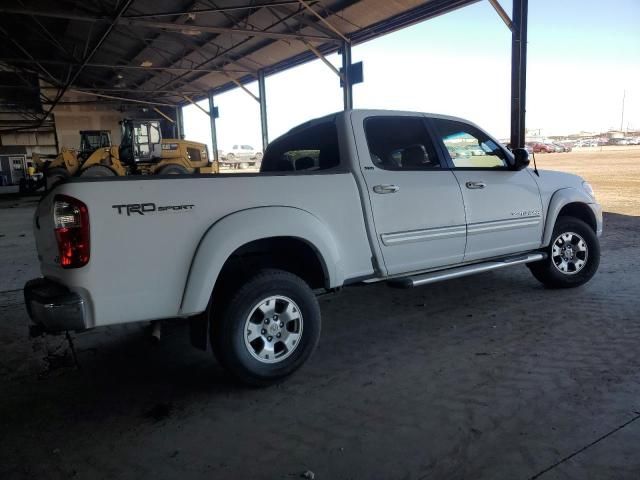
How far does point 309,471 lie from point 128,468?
944mm

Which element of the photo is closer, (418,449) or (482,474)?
(482,474)

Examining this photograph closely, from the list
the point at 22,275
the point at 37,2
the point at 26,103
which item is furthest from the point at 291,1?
the point at 26,103

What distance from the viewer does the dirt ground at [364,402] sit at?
243 centimetres

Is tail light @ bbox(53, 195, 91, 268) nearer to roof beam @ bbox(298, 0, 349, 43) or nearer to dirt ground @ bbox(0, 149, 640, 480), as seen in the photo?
dirt ground @ bbox(0, 149, 640, 480)

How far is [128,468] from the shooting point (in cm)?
245

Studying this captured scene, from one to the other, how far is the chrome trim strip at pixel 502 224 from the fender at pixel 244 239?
63.3 inches

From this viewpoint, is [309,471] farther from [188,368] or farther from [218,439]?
[188,368]

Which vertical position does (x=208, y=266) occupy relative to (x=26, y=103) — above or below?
below

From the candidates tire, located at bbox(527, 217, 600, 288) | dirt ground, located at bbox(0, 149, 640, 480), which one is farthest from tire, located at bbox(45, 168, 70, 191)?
tire, located at bbox(527, 217, 600, 288)

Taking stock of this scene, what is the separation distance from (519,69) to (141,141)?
14.1 meters

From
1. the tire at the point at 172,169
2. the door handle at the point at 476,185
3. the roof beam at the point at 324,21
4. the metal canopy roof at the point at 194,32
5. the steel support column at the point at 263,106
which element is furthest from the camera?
the steel support column at the point at 263,106

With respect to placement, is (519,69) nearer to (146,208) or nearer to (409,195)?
(409,195)

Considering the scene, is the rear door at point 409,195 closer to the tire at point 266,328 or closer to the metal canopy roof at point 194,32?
Result: the tire at point 266,328

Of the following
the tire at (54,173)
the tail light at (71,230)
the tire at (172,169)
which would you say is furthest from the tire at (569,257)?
the tire at (54,173)
